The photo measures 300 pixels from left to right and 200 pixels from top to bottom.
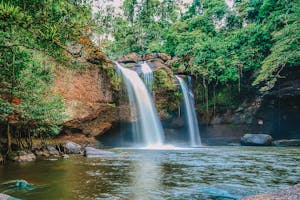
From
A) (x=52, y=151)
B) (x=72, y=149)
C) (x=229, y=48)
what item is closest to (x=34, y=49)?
(x=52, y=151)

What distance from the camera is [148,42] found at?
3175cm

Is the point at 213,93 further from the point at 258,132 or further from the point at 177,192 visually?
the point at 177,192

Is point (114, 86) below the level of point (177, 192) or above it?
above

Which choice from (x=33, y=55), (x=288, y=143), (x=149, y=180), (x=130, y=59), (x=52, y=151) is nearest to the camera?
(x=149, y=180)

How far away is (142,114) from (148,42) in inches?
584

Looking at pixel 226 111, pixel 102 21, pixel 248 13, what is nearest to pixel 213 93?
pixel 226 111

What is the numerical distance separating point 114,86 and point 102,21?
1350cm

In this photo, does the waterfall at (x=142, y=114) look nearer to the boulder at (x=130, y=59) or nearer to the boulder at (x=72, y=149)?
the boulder at (x=130, y=59)

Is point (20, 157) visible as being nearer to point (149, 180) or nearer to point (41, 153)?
point (41, 153)

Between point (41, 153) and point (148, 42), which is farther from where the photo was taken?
point (148, 42)

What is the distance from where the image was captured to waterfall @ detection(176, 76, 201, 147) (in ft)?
67.6

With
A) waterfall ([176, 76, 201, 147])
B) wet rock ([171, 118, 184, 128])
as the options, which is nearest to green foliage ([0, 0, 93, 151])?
wet rock ([171, 118, 184, 128])

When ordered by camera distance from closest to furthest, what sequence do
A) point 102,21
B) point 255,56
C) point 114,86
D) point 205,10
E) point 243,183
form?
point 102,21
point 243,183
point 114,86
point 255,56
point 205,10

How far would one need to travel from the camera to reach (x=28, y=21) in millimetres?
2656
